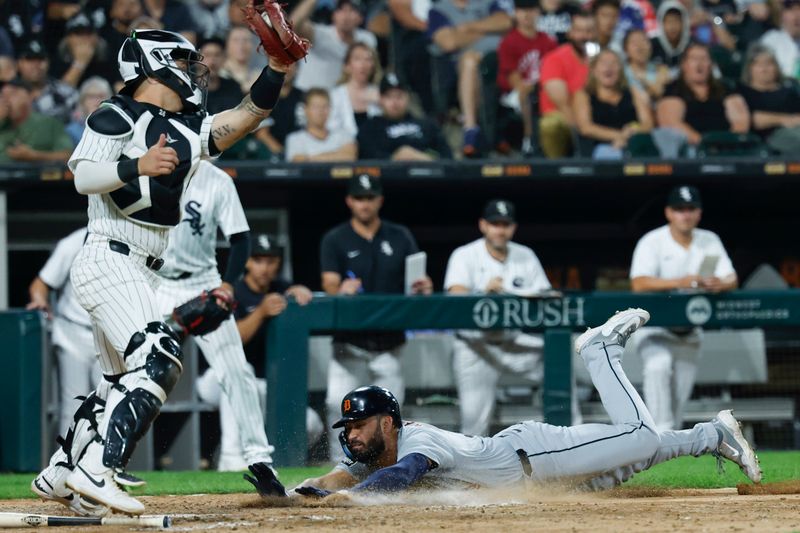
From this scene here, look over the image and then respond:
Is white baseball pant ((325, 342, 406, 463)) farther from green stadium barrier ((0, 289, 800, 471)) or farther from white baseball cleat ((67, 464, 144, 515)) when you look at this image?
white baseball cleat ((67, 464, 144, 515))

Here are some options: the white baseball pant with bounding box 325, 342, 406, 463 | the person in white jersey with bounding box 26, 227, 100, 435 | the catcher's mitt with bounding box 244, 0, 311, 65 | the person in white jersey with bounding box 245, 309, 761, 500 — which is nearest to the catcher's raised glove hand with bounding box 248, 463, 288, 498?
the person in white jersey with bounding box 245, 309, 761, 500

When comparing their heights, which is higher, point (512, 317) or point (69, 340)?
point (512, 317)

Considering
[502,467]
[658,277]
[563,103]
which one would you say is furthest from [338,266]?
[502,467]

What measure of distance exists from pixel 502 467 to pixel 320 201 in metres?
4.88

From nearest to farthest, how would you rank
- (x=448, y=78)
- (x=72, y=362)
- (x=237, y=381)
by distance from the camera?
(x=237, y=381) → (x=72, y=362) → (x=448, y=78)

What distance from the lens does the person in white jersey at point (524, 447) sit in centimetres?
486

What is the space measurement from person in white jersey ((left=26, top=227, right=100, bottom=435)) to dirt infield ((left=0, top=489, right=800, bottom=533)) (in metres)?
2.13

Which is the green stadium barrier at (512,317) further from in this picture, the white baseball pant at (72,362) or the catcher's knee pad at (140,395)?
the catcher's knee pad at (140,395)

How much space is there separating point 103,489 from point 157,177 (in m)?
1.13

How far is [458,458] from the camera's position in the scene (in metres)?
4.90

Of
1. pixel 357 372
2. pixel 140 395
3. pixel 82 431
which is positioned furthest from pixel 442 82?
pixel 140 395

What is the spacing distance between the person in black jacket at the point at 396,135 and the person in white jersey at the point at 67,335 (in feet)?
7.23

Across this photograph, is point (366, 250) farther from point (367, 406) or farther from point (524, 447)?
point (367, 406)

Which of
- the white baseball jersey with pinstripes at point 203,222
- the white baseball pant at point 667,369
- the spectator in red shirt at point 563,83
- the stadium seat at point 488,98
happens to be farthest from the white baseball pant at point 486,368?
the stadium seat at point 488,98
